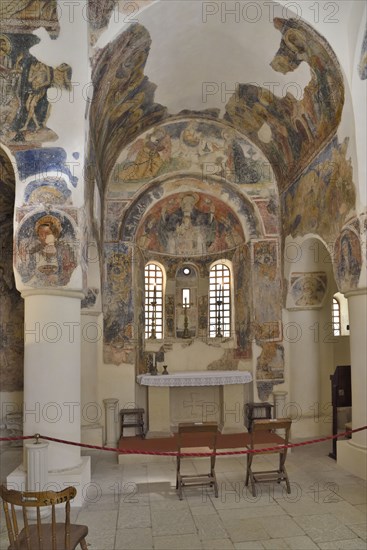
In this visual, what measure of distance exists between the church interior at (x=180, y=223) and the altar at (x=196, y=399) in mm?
52

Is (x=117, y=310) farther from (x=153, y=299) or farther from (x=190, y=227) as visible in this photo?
(x=190, y=227)

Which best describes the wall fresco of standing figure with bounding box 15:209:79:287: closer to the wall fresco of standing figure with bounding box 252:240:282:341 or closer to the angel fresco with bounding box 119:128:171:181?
the angel fresco with bounding box 119:128:171:181

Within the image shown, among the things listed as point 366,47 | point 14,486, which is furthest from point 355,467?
point 366,47

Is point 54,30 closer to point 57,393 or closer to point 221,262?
point 57,393

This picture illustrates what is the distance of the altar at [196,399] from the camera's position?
1334 centimetres

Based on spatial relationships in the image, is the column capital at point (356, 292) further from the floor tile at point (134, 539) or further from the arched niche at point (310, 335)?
the floor tile at point (134, 539)

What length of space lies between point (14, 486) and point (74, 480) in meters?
0.91

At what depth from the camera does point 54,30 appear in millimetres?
8852

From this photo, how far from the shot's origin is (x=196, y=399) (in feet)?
49.3

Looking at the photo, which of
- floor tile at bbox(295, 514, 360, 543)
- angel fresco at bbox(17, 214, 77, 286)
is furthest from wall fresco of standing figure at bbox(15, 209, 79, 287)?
floor tile at bbox(295, 514, 360, 543)

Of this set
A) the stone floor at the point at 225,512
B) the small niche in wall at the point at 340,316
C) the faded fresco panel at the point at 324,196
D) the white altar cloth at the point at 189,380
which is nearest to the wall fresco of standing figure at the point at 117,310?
the white altar cloth at the point at 189,380

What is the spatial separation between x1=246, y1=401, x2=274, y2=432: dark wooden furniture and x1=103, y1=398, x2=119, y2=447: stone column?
348 cm

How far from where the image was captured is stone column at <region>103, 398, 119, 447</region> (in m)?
13.2

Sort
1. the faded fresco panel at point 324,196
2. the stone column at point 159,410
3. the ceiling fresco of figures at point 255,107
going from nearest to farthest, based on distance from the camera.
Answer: the ceiling fresco of figures at point 255,107, the faded fresco panel at point 324,196, the stone column at point 159,410
